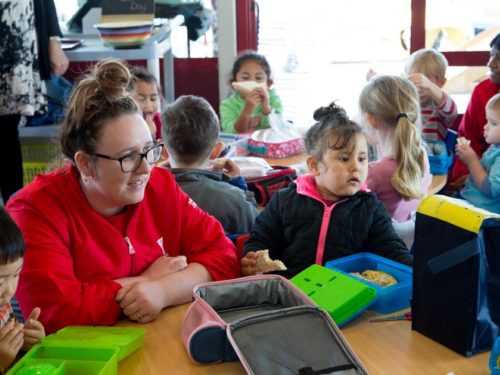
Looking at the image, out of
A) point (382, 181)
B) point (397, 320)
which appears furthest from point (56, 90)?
point (397, 320)

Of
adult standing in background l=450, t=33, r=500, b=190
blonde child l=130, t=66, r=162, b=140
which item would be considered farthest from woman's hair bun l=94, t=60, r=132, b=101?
adult standing in background l=450, t=33, r=500, b=190

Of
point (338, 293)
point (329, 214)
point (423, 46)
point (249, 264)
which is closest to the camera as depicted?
point (338, 293)

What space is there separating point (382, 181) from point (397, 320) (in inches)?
40.3

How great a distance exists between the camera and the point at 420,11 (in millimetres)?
4773

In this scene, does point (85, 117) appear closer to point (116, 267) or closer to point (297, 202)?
point (116, 267)

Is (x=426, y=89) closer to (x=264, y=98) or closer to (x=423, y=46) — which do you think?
(x=264, y=98)

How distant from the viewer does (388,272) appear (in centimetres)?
165

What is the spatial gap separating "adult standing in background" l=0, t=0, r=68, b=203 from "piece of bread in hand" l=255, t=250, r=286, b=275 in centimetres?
218

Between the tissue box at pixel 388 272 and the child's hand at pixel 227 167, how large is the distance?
89cm

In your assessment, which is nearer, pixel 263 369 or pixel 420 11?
pixel 263 369

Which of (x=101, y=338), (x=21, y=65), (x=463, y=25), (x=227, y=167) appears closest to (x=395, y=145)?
(x=227, y=167)

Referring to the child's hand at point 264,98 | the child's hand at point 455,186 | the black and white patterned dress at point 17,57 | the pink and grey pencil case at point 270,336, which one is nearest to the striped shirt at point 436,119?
the child's hand at point 455,186

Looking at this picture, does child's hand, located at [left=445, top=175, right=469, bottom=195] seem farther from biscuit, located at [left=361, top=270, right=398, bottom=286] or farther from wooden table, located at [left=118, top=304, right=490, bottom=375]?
wooden table, located at [left=118, top=304, right=490, bottom=375]

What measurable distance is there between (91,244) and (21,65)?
6.98ft
